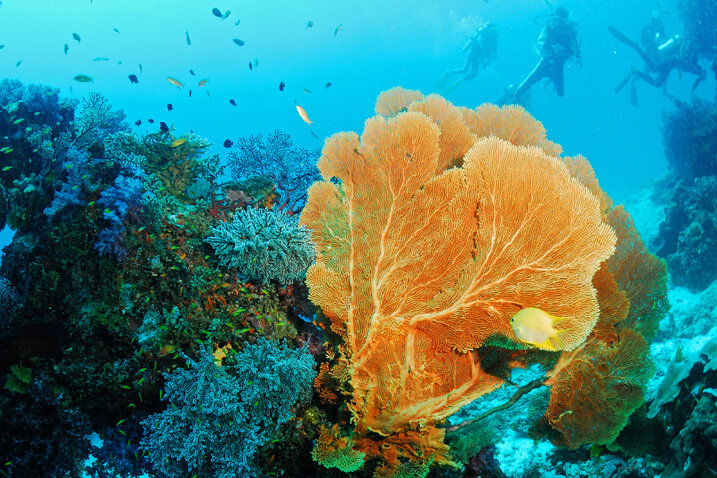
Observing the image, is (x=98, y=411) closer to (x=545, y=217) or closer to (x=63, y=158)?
(x=63, y=158)

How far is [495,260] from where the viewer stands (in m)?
2.80

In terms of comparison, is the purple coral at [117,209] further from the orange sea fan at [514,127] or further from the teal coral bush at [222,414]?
the orange sea fan at [514,127]

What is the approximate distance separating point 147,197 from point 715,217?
59.7 feet

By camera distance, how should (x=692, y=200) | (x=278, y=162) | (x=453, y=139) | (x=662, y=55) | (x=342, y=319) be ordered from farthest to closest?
(x=662, y=55), (x=692, y=200), (x=278, y=162), (x=453, y=139), (x=342, y=319)

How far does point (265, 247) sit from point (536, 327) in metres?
2.71

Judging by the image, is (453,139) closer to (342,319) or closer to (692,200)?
(342,319)

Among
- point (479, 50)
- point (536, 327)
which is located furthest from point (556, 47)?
point (536, 327)

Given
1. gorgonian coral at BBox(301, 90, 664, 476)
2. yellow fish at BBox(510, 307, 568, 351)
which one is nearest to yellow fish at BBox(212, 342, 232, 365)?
gorgonian coral at BBox(301, 90, 664, 476)

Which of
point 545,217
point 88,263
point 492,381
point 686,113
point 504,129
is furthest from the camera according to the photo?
point 686,113

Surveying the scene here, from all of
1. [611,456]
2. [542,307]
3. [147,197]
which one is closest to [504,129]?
[542,307]

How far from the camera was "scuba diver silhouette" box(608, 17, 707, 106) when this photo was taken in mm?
18953

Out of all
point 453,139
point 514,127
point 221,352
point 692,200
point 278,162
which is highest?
point 278,162

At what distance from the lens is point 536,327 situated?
253 cm

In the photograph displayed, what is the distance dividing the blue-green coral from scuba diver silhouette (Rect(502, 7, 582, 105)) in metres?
Answer: 23.1
